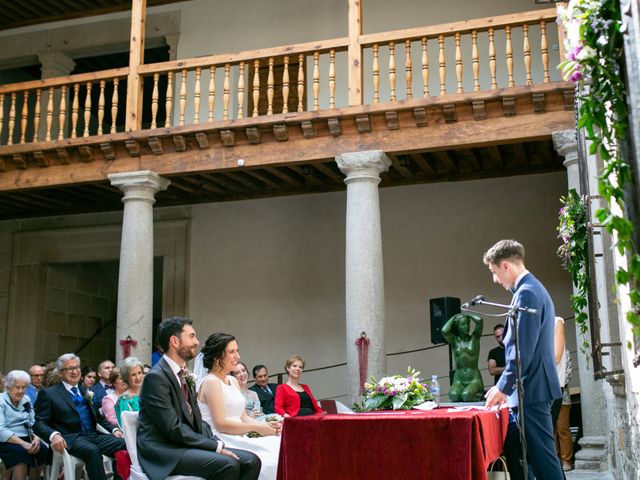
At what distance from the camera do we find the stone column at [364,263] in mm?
9078

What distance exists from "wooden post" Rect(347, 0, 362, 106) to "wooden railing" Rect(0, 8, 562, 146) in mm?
18

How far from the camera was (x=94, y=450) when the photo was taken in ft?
21.3

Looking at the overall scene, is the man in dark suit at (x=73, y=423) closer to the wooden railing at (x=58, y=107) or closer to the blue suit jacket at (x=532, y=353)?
the blue suit jacket at (x=532, y=353)

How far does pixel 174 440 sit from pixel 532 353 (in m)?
2.14

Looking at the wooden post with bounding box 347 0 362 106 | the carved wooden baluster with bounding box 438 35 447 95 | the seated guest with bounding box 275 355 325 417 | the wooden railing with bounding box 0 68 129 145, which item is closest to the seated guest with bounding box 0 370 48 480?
the seated guest with bounding box 275 355 325 417

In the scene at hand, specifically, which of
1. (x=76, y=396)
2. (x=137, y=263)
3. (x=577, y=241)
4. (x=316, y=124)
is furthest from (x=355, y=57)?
(x=76, y=396)

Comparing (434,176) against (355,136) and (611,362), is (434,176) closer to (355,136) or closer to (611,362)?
(355,136)

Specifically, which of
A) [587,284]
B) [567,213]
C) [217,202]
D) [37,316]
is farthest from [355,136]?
[37,316]

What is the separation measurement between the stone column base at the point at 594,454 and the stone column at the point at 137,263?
5340mm

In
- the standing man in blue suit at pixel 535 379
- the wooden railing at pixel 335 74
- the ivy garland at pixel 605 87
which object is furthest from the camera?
the wooden railing at pixel 335 74

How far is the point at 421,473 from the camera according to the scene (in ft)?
12.6

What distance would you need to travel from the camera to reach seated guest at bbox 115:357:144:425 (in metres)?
6.59

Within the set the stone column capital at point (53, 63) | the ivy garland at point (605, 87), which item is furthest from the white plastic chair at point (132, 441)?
the stone column capital at point (53, 63)

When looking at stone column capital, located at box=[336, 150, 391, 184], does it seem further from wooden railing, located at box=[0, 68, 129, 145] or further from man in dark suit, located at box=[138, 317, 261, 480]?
man in dark suit, located at box=[138, 317, 261, 480]
